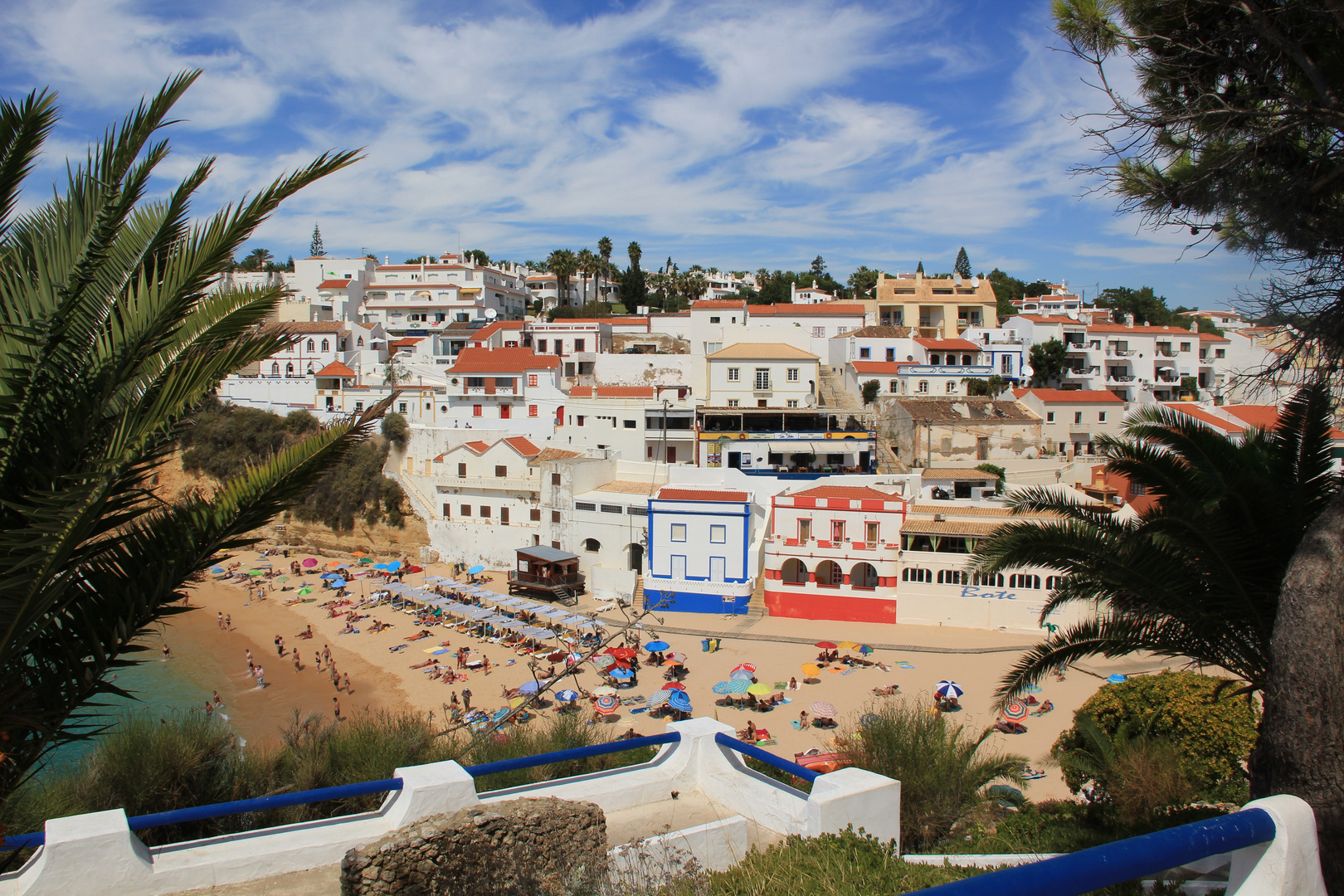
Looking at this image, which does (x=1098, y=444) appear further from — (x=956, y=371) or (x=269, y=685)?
(x=956, y=371)

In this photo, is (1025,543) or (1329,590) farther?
(1025,543)

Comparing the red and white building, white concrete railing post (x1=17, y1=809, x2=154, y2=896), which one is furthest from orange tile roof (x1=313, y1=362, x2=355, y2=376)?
white concrete railing post (x1=17, y1=809, x2=154, y2=896)

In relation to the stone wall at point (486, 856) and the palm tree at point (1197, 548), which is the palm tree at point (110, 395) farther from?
the palm tree at point (1197, 548)

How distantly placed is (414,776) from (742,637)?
23898 millimetres

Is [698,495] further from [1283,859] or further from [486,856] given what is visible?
[1283,859]

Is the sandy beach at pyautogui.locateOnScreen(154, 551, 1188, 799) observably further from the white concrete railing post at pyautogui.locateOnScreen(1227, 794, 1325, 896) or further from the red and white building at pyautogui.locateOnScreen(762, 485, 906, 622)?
the white concrete railing post at pyautogui.locateOnScreen(1227, 794, 1325, 896)

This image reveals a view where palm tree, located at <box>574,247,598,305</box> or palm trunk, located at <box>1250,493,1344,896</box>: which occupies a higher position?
palm tree, located at <box>574,247,598,305</box>

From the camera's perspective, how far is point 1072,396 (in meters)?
49.3

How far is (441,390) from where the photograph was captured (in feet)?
170

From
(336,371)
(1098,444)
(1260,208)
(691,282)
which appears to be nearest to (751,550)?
(1098,444)

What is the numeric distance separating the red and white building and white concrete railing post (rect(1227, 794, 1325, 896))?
2764cm

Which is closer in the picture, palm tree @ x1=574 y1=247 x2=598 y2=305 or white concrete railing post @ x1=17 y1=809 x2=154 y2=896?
white concrete railing post @ x1=17 y1=809 x2=154 y2=896

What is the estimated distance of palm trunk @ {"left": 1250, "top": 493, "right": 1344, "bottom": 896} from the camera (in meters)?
6.26

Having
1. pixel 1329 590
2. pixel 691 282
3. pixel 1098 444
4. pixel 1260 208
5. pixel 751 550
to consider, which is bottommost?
pixel 751 550
